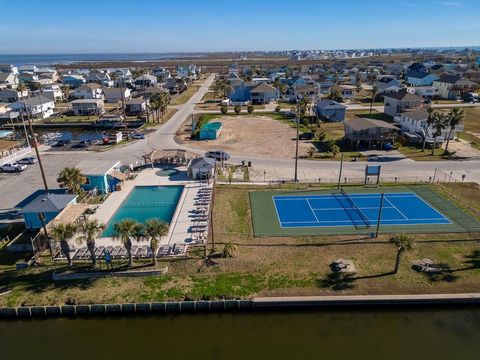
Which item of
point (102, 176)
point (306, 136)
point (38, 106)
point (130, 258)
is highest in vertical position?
point (38, 106)

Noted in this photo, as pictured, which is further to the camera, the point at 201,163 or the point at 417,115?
the point at 417,115

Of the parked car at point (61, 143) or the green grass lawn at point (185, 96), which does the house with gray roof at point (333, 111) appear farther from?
the parked car at point (61, 143)

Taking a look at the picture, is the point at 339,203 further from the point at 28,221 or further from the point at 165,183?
the point at 28,221

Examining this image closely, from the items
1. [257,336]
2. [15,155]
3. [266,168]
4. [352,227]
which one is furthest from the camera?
[15,155]

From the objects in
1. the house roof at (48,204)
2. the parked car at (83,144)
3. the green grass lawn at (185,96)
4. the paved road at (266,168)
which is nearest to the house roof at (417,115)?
the paved road at (266,168)

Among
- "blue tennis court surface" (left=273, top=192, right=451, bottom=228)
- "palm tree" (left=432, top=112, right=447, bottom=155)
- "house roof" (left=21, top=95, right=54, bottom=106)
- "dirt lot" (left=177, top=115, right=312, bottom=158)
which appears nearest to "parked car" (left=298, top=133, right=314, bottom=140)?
"dirt lot" (left=177, top=115, right=312, bottom=158)

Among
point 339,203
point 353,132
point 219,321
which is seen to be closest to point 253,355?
point 219,321

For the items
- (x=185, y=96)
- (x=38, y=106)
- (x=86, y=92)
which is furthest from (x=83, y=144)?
(x=185, y=96)

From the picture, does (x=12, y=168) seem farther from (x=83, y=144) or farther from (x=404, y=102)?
(x=404, y=102)
